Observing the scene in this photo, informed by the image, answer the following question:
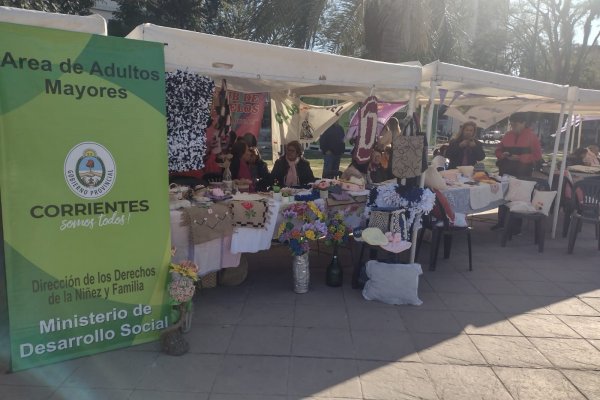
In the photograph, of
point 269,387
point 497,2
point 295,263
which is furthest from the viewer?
point 497,2

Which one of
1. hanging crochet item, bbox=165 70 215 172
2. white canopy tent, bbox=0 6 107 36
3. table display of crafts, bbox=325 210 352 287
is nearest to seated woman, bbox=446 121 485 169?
table display of crafts, bbox=325 210 352 287

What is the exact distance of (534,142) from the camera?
7336 millimetres

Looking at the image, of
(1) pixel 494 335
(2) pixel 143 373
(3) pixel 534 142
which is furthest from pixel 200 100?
(3) pixel 534 142

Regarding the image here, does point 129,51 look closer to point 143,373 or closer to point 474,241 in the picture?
point 143,373

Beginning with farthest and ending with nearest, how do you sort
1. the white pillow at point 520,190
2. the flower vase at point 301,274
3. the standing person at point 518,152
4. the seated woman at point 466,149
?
the seated woman at point 466,149 → the standing person at point 518,152 → the white pillow at point 520,190 → the flower vase at point 301,274

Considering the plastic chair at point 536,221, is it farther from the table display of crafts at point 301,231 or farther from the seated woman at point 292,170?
the table display of crafts at point 301,231

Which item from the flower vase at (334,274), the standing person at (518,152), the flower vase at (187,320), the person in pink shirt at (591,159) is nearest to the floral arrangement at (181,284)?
the flower vase at (187,320)

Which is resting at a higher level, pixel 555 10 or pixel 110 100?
pixel 555 10

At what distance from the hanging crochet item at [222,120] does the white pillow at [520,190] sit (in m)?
4.21

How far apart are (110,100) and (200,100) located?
109 centimetres

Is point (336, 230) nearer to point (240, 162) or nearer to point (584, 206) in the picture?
point (240, 162)

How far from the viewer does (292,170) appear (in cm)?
621

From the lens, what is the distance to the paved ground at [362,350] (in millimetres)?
2902

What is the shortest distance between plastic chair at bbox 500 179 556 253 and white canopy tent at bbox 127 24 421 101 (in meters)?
2.84
